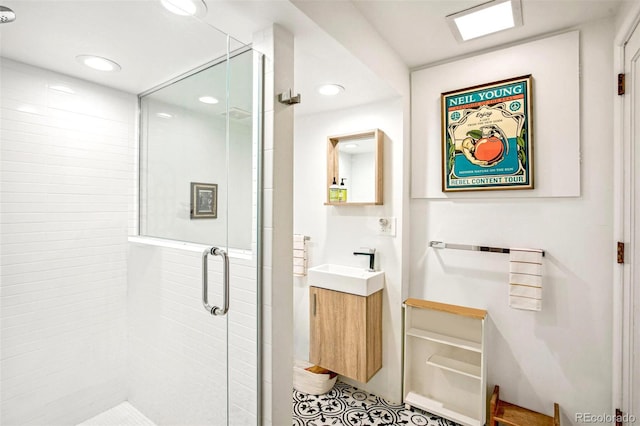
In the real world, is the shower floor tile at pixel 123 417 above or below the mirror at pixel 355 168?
below

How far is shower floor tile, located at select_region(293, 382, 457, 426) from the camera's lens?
2023 millimetres

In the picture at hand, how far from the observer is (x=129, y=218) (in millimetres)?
1763

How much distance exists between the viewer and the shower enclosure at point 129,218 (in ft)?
4.38

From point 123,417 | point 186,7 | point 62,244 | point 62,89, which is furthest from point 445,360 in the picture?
point 62,89

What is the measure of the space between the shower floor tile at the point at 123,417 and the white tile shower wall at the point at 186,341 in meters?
0.03

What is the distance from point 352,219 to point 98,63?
6.07 feet

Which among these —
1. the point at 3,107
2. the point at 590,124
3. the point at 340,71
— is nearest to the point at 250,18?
the point at 340,71

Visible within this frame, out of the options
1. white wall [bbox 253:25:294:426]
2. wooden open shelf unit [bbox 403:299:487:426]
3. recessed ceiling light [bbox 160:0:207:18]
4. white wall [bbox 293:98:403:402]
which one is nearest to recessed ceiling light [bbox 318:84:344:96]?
→ white wall [bbox 293:98:403:402]

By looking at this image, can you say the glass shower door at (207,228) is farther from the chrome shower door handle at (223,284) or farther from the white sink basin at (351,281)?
the white sink basin at (351,281)

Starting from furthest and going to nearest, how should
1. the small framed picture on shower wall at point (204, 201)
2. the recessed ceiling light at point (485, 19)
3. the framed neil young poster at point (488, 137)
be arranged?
the framed neil young poster at point (488, 137)
the recessed ceiling light at point (485, 19)
the small framed picture on shower wall at point (204, 201)

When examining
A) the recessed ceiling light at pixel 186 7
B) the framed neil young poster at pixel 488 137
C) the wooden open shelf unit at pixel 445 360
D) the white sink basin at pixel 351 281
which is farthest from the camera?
the white sink basin at pixel 351 281

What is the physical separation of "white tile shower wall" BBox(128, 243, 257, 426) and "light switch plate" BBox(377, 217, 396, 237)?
1.24m
